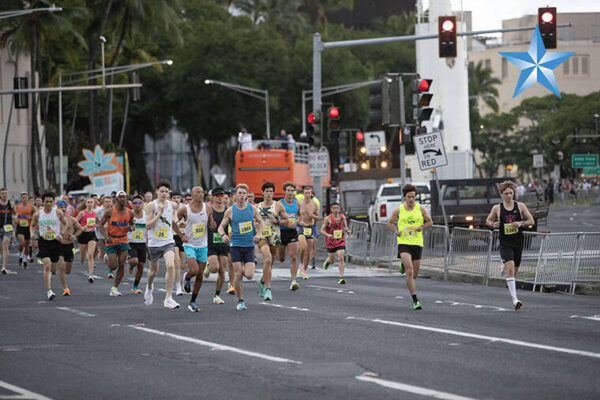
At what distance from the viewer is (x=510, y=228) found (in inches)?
715

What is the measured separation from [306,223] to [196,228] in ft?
23.7

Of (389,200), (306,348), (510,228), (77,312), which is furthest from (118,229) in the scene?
(389,200)

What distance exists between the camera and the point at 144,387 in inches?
417

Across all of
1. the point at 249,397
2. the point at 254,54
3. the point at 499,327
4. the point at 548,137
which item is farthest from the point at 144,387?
the point at 548,137

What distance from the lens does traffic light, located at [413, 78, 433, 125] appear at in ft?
92.3

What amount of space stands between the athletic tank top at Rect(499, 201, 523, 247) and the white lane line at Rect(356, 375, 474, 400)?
7.64m

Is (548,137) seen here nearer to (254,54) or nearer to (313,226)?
(254,54)

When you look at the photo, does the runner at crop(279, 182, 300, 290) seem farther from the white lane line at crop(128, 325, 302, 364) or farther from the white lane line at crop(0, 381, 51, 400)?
the white lane line at crop(0, 381, 51, 400)

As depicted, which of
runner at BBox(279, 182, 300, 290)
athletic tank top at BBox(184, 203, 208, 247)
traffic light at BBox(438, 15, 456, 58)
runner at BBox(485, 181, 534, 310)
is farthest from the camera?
traffic light at BBox(438, 15, 456, 58)

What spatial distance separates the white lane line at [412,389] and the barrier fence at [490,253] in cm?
1131

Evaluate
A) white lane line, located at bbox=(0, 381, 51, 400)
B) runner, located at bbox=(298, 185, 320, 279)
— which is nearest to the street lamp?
runner, located at bbox=(298, 185, 320, 279)

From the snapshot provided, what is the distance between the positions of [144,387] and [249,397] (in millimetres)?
1108

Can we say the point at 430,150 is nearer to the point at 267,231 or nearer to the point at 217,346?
the point at 267,231

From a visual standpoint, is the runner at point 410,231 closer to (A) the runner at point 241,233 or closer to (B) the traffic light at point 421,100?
(A) the runner at point 241,233
